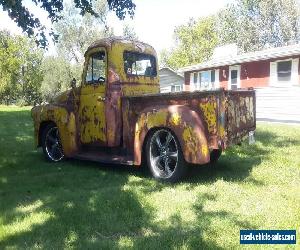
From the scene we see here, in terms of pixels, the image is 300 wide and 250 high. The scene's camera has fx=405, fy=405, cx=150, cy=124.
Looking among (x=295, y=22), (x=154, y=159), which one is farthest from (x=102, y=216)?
(x=295, y=22)

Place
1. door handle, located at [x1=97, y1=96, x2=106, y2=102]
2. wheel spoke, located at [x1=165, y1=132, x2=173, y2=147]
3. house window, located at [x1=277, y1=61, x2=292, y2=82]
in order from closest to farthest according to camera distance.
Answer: wheel spoke, located at [x1=165, y1=132, x2=173, y2=147] < door handle, located at [x1=97, y1=96, x2=106, y2=102] < house window, located at [x1=277, y1=61, x2=292, y2=82]

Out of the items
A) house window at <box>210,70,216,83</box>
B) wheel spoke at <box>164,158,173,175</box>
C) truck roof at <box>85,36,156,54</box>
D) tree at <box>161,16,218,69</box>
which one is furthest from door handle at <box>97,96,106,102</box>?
tree at <box>161,16,218,69</box>

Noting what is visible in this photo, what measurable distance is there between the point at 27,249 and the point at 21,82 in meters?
56.9

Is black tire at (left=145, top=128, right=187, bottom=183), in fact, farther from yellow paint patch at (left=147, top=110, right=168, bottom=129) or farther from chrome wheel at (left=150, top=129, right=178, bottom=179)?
yellow paint patch at (left=147, top=110, right=168, bottom=129)

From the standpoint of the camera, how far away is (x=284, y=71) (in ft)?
64.9

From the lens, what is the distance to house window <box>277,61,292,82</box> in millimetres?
19406

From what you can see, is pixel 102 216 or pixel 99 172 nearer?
pixel 102 216

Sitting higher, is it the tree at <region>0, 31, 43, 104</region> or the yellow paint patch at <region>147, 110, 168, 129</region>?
the tree at <region>0, 31, 43, 104</region>

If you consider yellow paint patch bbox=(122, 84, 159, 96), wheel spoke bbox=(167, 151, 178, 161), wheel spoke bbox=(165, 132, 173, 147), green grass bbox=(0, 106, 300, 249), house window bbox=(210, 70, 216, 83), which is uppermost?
house window bbox=(210, 70, 216, 83)

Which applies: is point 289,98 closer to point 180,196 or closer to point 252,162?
point 252,162

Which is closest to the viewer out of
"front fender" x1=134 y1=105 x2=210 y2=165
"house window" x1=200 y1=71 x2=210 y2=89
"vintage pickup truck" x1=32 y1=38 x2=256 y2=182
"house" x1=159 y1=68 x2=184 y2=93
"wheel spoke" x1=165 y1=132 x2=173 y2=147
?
"front fender" x1=134 y1=105 x2=210 y2=165

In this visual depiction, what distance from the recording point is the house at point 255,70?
1903 centimetres

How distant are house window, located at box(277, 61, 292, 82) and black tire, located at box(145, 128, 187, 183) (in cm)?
1444

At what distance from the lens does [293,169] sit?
282 inches
